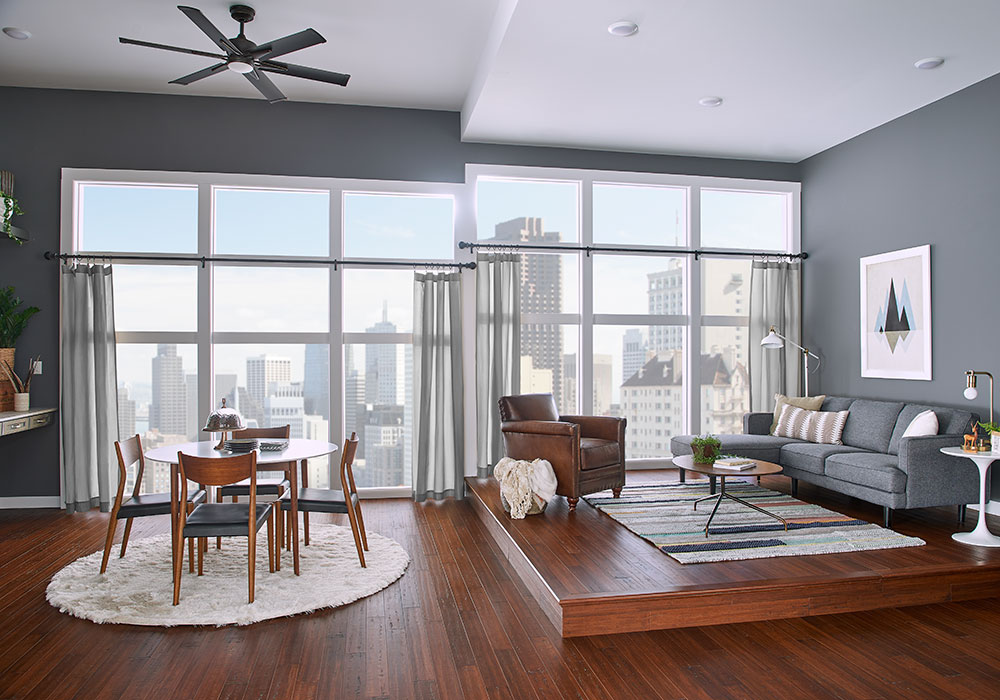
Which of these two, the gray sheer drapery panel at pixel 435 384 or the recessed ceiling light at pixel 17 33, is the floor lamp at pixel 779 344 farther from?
the recessed ceiling light at pixel 17 33

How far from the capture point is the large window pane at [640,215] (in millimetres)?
6859

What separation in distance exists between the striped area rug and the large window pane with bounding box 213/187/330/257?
3.26 meters

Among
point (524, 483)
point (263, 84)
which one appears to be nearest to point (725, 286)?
point (524, 483)

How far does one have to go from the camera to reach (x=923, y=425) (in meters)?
5.01

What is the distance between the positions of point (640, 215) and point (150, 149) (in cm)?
447

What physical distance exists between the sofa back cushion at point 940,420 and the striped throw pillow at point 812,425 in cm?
48

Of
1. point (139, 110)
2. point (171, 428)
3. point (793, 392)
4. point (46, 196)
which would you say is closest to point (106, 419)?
point (171, 428)

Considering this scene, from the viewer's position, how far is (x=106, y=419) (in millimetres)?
5730

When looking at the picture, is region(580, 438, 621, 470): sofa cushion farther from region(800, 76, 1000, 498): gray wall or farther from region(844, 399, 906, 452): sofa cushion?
region(800, 76, 1000, 498): gray wall

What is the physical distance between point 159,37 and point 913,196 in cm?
590

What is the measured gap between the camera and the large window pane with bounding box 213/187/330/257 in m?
6.07

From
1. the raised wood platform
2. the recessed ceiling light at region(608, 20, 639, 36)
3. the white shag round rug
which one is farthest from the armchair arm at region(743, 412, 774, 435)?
the recessed ceiling light at region(608, 20, 639, 36)

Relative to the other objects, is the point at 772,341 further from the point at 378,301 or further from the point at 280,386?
the point at 280,386

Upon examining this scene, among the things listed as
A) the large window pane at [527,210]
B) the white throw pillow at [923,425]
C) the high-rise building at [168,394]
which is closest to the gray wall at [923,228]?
the white throw pillow at [923,425]
